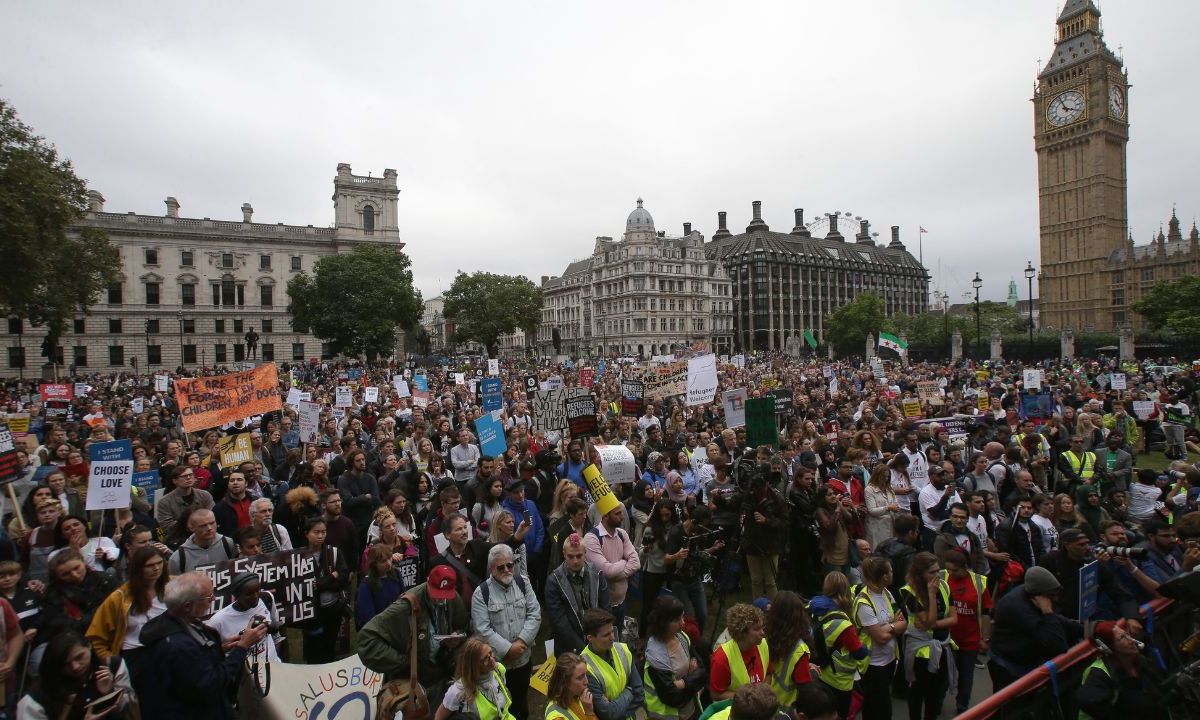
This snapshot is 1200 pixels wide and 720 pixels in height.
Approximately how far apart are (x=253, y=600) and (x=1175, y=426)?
1819cm

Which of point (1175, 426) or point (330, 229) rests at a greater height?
point (330, 229)

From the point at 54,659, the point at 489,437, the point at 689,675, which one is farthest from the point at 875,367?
the point at 54,659

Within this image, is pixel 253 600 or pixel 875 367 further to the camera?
pixel 875 367

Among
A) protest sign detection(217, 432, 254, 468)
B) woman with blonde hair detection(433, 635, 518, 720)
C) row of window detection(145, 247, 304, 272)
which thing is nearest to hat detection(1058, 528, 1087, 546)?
woman with blonde hair detection(433, 635, 518, 720)

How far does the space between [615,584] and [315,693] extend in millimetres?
2558

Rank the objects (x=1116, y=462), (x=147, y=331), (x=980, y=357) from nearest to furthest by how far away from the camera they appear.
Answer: (x=1116, y=462), (x=980, y=357), (x=147, y=331)

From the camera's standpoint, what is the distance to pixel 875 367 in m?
26.5

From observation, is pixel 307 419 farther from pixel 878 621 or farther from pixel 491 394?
pixel 878 621

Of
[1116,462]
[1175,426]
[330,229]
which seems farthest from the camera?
[330,229]

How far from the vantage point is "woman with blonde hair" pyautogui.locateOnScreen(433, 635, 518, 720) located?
3.83 meters

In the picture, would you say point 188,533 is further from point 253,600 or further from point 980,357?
point 980,357

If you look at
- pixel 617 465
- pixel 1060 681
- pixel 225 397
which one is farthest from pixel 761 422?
pixel 225 397

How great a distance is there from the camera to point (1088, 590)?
5.06m

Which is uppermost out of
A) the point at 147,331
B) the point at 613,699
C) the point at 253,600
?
the point at 147,331
